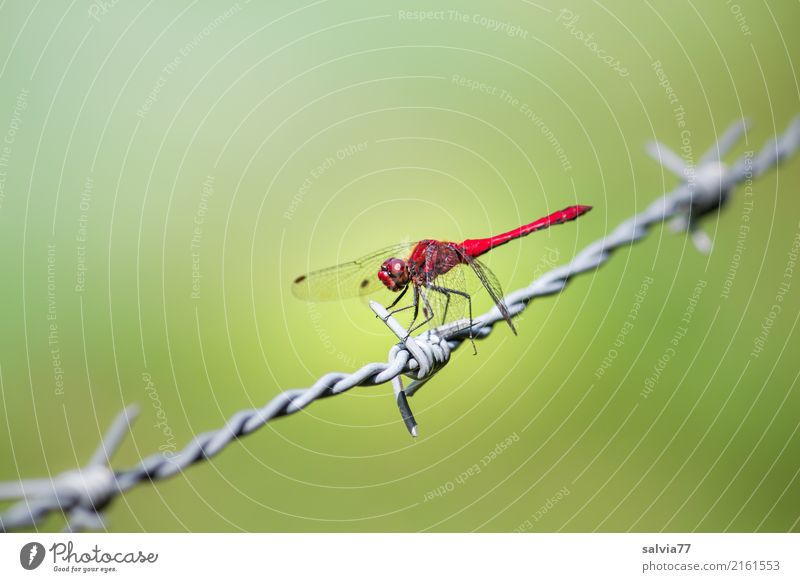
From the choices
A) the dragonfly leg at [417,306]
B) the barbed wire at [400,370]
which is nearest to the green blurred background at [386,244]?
the barbed wire at [400,370]

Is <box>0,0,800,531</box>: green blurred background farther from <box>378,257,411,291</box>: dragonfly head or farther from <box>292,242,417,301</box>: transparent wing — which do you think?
<box>378,257,411,291</box>: dragonfly head

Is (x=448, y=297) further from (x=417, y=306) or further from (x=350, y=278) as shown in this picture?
(x=350, y=278)

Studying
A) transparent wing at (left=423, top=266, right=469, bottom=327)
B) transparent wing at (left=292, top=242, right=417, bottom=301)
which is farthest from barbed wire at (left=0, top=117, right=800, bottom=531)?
transparent wing at (left=292, top=242, right=417, bottom=301)

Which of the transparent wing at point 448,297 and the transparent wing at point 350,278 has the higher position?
the transparent wing at point 350,278

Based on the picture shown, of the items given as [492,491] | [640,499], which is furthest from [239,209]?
[640,499]

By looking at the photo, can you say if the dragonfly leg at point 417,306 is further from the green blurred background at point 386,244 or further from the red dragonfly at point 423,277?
the green blurred background at point 386,244

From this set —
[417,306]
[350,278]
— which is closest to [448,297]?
[417,306]
